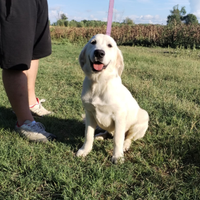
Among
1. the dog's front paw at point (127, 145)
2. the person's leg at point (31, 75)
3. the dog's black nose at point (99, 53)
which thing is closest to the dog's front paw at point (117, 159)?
the dog's front paw at point (127, 145)

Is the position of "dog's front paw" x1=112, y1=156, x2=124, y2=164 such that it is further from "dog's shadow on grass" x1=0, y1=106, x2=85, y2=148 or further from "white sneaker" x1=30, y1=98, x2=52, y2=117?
"white sneaker" x1=30, y1=98, x2=52, y2=117

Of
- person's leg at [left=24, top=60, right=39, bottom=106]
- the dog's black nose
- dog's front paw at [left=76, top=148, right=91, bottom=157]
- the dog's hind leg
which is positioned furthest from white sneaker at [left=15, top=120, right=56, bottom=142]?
the dog's black nose

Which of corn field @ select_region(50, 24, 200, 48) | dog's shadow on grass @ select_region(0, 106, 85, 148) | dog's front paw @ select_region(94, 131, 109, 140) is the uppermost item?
corn field @ select_region(50, 24, 200, 48)

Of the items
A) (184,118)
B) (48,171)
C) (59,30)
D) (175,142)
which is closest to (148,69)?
(184,118)

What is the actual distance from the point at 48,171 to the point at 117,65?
120cm

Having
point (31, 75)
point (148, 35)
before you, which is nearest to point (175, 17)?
point (148, 35)

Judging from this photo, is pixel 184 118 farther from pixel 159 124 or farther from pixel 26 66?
pixel 26 66

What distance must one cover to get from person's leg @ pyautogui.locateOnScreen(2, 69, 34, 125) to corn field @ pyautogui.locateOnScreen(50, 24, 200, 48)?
1215 cm

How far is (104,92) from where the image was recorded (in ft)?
6.36

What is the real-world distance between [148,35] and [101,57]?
13.9 meters

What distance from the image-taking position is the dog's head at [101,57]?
188cm

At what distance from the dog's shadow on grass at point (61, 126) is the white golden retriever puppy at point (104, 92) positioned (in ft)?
1.12

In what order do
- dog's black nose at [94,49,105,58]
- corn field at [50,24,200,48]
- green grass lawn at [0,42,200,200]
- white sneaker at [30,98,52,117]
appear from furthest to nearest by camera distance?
corn field at [50,24,200,48]
white sneaker at [30,98,52,117]
dog's black nose at [94,49,105,58]
green grass lawn at [0,42,200,200]

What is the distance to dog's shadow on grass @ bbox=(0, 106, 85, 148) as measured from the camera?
240 cm
